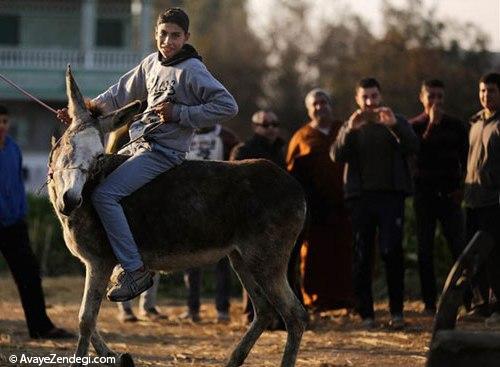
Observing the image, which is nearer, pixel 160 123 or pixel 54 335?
pixel 160 123

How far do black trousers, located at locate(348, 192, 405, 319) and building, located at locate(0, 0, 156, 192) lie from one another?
31393 mm

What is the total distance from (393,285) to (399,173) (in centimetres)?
121

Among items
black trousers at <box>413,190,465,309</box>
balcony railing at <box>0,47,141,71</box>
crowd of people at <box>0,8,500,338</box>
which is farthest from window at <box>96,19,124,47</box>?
black trousers at <box>413,190,465,309</box>

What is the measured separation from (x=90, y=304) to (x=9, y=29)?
4233cm

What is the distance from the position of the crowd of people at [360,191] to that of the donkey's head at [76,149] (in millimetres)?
675

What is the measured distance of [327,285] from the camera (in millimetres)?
17219

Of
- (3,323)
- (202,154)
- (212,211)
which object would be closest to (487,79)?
(202,154)

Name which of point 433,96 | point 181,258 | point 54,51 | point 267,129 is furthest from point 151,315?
point 54,51

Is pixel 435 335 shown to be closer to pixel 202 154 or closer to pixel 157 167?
pixel 157 167

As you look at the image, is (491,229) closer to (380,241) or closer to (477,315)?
(380,241)

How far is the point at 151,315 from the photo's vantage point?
A: 17203mm

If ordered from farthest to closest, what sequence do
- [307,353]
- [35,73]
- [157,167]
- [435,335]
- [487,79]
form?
[35,73] < [487,79] < [307,353] < [157,167] < [435,335]

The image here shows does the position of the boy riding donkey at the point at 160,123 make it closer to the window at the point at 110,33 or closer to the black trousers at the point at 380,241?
the black trousers at the point at 380,241

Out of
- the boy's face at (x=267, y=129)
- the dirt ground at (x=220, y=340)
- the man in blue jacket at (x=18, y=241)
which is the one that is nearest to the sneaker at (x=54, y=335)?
the man in blue jacket at (x=18, y=241)
